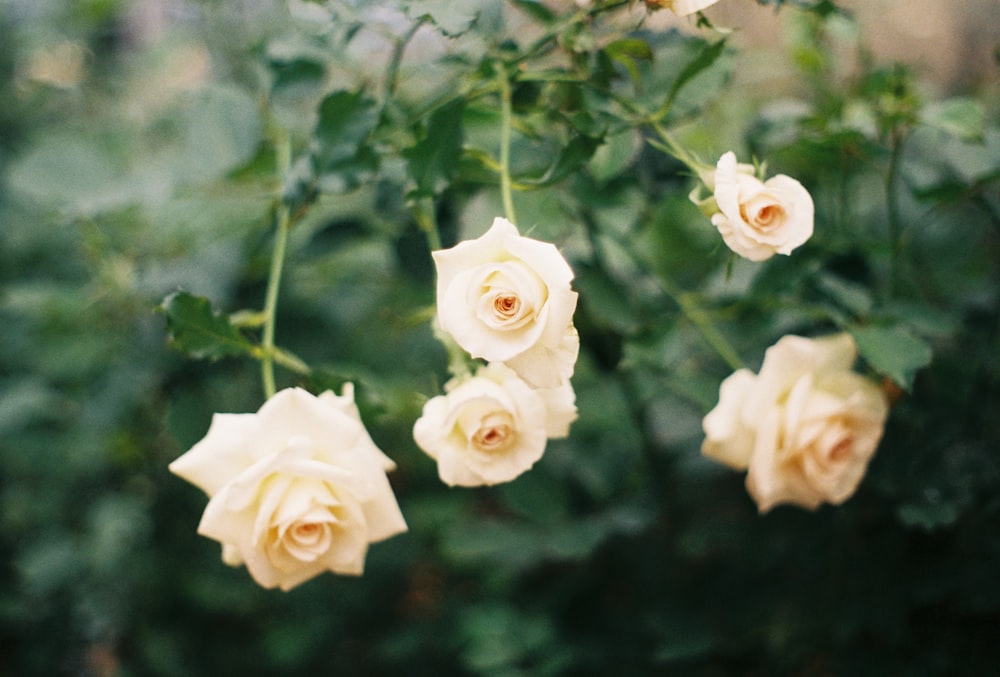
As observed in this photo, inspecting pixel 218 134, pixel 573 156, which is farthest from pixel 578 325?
pixel 218 134

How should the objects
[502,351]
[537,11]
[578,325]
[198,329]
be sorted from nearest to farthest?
[502,351]
[198,329]
[537,11]
[578,325]

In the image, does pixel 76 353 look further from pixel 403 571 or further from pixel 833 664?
pixel 833 664

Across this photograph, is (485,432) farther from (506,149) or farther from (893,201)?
(893,201)

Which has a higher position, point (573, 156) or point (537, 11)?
point (537, 11)

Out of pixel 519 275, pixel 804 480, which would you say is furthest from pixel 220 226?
pixel 804 480

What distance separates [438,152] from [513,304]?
198 mm

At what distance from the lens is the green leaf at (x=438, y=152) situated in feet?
1.94

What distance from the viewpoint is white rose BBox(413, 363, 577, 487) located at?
0.50 meters

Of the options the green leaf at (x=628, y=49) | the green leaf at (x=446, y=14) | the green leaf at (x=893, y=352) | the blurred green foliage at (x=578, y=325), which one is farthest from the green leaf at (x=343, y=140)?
the green leaf at (x=893, y=352)

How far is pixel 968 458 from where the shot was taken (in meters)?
0.78

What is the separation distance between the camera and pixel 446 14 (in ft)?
1.76

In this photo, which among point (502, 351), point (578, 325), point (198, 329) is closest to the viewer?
point (502, 351)

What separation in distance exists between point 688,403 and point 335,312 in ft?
1.89

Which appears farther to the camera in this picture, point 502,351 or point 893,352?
point 893,352
